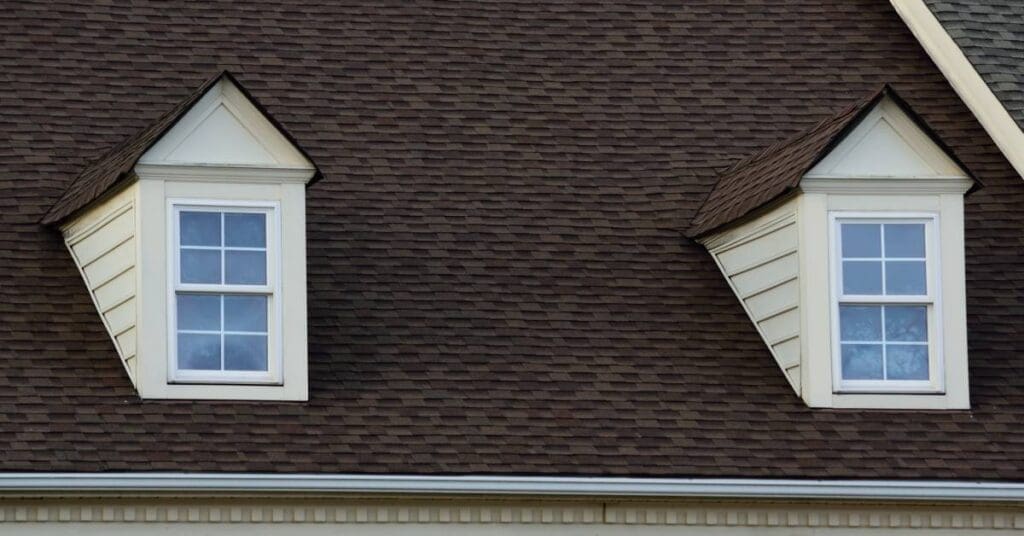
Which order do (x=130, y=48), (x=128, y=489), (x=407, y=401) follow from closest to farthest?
(x=128, y=489) → (x=407, y=401) → (x=130, y=48)

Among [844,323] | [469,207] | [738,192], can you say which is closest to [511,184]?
[469,207]

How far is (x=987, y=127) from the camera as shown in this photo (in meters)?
18.4

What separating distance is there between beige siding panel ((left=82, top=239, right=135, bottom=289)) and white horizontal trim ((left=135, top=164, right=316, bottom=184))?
0.47 meters

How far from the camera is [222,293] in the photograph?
15336 millimetres

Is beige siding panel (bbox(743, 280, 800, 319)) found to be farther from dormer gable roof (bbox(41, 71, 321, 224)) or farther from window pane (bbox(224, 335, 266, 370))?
window pane (bbox(224, 335, 266, 370))

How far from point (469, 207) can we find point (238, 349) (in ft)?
8.10

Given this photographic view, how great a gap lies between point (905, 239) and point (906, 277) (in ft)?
0.87

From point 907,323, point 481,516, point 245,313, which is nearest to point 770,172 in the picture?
point 907,323

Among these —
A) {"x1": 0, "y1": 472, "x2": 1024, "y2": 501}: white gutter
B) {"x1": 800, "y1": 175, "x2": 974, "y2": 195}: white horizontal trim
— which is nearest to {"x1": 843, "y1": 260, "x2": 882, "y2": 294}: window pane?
{"x1": 800, "y1": 175, "x2": 974, "y2": 195}: white horizontal trim

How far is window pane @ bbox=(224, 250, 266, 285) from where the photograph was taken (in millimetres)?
15430

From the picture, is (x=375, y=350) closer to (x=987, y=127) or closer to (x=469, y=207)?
(x=469, y=207)

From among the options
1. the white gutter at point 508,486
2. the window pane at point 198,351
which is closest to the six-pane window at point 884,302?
the white gutter at point 508,486

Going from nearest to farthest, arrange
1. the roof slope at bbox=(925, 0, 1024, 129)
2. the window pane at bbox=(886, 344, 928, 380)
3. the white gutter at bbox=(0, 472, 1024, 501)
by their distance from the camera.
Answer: the white gutter at bbox=(0, 472, 1024, 501) → the window pane at bbox=(886, 344, 928, 380) → the roof slope at bbox=(925, 0, 1024, 129)

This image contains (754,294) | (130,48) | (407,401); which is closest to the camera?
(407,401)
